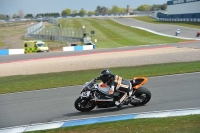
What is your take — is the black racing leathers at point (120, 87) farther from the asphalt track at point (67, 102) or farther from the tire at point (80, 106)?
the tire at point (80, 106)

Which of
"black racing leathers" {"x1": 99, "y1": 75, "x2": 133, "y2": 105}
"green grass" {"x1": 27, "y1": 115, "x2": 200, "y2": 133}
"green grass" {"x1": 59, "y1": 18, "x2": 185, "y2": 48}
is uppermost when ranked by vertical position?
"black racing leathers" {"x1": 99, "y1": 75, "x2": 133, "y2": 105}

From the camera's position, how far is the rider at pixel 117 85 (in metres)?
10.4

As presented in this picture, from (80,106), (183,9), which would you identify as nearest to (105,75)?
(80,106)

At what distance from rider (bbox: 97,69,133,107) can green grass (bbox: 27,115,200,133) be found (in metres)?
1.92

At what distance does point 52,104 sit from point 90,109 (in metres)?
2.08

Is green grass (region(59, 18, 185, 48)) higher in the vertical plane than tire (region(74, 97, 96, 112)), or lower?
lower

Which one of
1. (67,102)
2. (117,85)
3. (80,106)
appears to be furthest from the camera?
(67,102)

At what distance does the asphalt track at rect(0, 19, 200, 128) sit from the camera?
10.6 meters

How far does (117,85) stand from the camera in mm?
10633

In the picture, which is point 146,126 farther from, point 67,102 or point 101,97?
point 67,102

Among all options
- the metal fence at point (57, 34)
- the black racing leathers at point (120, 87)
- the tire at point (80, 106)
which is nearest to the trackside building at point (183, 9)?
the metal fence at point (57, 34)

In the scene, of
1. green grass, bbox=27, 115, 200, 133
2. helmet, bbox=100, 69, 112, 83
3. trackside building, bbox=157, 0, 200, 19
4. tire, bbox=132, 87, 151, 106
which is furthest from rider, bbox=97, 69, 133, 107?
trackside building, bbox=157, 0, 200, 19

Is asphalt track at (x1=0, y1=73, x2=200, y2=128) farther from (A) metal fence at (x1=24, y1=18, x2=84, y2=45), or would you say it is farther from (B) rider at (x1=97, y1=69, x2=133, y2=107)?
(A) metal fence at (x1=24, y1=18, x2=84, y2=45)

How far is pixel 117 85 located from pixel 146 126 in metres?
2.89
